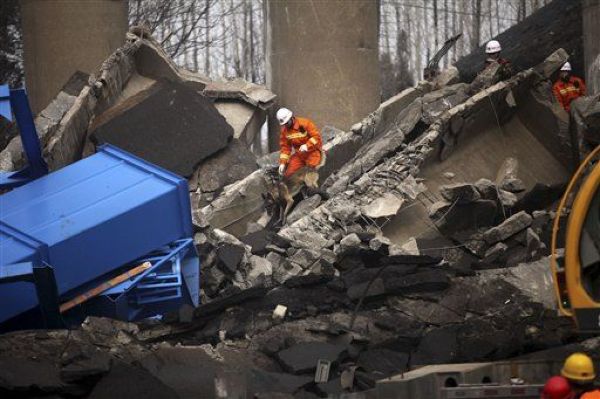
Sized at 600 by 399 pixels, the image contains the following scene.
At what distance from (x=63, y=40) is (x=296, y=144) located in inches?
272

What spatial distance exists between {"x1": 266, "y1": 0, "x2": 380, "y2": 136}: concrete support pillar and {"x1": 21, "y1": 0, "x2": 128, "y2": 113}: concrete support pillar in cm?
339

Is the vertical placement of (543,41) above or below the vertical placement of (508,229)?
above

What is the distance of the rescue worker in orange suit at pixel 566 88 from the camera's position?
1689 cm

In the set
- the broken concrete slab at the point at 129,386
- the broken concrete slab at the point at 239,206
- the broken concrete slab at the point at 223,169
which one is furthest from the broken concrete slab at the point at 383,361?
the broken concrete slab at the point at 223,169

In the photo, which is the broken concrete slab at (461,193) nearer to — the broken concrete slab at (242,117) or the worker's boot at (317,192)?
the worker's boot at (317,192)

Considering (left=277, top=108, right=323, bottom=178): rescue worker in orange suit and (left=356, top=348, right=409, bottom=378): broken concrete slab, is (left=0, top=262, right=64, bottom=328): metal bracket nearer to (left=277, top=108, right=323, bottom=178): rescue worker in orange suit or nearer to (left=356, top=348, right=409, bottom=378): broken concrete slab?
(left=356, top=348, right=409, bottom=378): broken concrete slab

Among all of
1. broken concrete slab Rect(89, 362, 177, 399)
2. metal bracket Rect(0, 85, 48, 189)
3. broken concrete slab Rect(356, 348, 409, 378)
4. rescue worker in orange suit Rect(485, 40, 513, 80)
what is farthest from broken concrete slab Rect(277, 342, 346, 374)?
rescue worker in orange suit Rect(485, 40, 513, 80)

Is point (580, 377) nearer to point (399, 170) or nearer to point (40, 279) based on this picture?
point (40, 279)

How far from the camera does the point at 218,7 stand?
39.4m

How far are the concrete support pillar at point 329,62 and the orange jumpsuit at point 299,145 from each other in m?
4.60

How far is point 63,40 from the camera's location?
20.4 metres

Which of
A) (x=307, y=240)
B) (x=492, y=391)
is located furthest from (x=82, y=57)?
(x=492, y=391)

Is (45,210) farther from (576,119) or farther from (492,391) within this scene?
(576,119)

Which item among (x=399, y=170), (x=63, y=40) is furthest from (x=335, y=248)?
(x=63, y=40)
